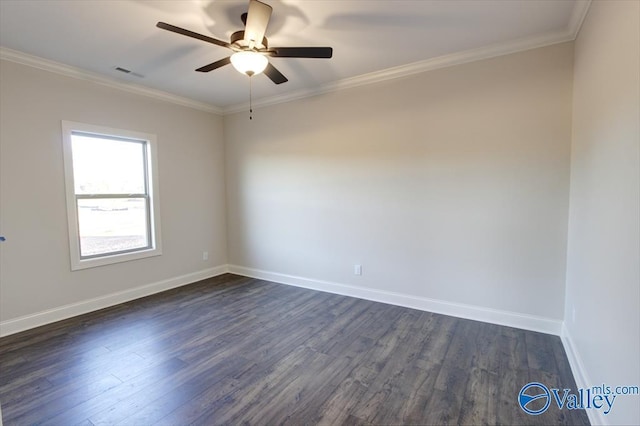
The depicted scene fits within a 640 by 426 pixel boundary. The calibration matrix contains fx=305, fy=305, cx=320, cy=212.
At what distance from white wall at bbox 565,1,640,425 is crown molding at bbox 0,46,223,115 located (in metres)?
4.61

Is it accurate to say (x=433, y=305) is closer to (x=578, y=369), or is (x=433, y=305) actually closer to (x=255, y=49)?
(x=578, y=369)

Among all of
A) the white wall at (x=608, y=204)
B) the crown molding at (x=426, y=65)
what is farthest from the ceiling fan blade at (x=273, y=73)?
the white wall at (x=608, y=204)

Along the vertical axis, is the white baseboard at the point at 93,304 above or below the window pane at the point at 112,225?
below

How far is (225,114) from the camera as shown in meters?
5.15

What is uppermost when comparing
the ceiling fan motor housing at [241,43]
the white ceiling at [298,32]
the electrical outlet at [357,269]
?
the white ceiling at [298,32]

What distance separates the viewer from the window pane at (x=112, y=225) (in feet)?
12.0

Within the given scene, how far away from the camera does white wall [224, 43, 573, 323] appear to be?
114 inches

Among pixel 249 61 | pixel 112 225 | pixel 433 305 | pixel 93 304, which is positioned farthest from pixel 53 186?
pixel 433 305

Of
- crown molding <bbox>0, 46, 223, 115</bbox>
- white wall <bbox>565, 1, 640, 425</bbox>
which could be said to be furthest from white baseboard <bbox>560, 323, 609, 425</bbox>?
crown molding <bbox>0, 46, 223, 115</bbox>

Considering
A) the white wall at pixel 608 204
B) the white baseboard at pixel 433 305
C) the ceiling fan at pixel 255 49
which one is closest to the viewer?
the white wall at pixel 608 204

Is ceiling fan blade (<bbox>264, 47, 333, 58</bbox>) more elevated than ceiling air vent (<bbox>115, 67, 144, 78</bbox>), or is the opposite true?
ceiling air vent (<bbox>115, 67, 144, 78</bbox>)

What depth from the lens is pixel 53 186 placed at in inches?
130

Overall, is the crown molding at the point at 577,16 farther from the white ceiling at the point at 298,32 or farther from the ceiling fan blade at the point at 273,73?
the ceiling fan blade at the point at 273,73

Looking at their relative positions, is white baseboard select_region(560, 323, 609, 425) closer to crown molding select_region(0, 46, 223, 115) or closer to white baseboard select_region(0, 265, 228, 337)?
white baseboard select_region(0, 265, 228, 337)
